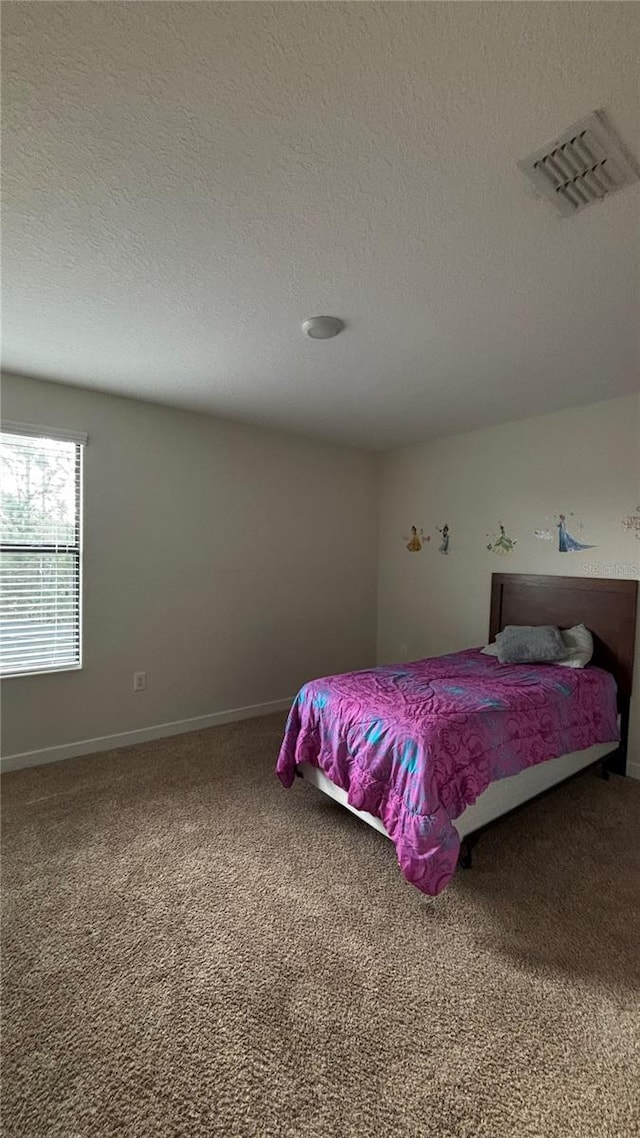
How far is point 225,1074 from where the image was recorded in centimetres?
114

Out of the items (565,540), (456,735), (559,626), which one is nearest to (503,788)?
(456,735)

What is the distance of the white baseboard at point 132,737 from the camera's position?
2.77m

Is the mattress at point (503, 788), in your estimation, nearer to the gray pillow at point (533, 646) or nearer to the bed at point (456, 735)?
the bed at point (456, 735)

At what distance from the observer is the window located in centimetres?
271

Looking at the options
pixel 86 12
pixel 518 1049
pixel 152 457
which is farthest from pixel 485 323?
pixel 518 1049

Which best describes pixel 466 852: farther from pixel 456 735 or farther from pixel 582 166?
pixel 582 166

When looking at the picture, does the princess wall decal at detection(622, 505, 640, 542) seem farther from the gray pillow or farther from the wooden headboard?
the gray pillow

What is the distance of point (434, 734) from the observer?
180 centimetres

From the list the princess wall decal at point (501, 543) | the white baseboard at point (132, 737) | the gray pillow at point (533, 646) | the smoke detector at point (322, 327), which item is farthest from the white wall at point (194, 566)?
Result: the gray pillow at point (533, 646)

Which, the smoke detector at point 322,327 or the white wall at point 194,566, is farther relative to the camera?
the white wall at point 194,566

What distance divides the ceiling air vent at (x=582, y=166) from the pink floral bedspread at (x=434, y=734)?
1.80 metres

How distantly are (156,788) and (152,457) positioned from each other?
2.13 m

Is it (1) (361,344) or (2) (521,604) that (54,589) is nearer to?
(1) (361,344)

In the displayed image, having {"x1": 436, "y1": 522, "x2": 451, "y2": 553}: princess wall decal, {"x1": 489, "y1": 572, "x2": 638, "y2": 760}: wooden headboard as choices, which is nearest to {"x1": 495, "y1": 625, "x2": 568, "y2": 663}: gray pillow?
{"x1": 489, "y1": 572, "x2": 638, "y2": 760}: wooden headboard
